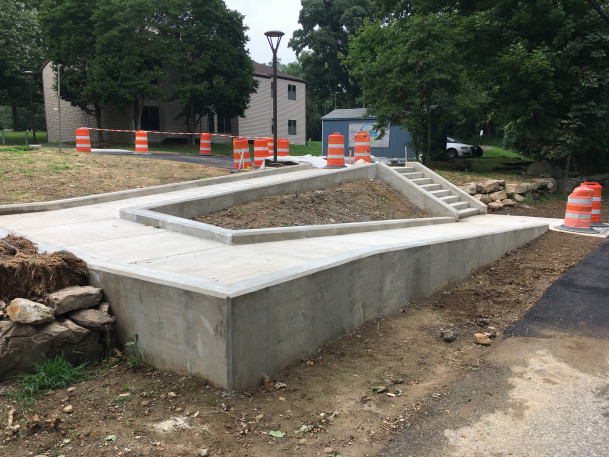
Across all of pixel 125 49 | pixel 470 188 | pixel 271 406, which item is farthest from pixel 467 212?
pixel 125 49

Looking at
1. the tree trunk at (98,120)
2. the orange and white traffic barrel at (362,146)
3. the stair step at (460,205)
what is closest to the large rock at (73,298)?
the stair step at (460,205)

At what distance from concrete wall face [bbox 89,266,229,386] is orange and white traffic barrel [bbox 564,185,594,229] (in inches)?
424

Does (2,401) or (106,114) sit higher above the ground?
(106,114)

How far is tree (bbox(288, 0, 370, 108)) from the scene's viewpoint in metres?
54.3

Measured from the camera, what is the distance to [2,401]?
3.77m

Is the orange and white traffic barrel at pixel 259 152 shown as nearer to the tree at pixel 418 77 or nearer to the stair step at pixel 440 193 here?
the stair step at pixel 440 193

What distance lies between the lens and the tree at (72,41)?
92.6ft

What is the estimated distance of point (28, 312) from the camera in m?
4.07

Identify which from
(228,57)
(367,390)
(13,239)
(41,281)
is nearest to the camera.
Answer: (367,390)

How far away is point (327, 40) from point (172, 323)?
54506 mm

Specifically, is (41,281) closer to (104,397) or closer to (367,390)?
(104,397)

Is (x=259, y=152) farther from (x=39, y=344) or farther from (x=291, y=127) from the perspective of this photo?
(x=291, y=127)

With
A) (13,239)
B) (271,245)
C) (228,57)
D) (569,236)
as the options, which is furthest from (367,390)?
(228,57)

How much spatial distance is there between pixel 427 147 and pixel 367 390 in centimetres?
1607
